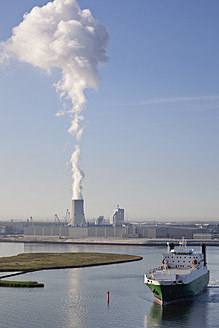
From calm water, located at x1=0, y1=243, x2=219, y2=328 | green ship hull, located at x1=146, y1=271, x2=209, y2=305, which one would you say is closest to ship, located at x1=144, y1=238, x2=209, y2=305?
green ship hull, located at x1=146, y1=271, x2=209, y2=305

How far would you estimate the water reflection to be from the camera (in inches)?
2719

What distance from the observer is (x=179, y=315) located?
245 ft

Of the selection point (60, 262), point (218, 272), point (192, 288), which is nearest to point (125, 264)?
point (60, 262)

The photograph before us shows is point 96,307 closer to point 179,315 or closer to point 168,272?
Result: point 179,315

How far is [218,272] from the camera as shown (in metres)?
126

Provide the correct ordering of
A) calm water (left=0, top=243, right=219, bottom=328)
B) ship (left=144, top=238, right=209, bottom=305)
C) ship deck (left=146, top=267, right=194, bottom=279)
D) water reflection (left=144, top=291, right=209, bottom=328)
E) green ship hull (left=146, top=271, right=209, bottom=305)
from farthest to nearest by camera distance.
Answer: ship deck (left=146, top=267, right=194, bottom=279) → ship (left=144, top=238, right=209, bottom=305) → green ship hull (left=146, top=271, right=209, bottom=305) → water reflection (left=144, top=291, right=209, bottom=328) → calm water (left=0, top=243, right=219, bottom=328)

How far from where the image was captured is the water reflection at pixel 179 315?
69.1 m

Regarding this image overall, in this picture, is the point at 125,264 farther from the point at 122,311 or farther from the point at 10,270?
the point at 122,311

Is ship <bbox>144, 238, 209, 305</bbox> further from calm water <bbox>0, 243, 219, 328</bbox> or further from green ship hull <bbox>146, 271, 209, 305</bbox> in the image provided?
calm water <bbox>0, 243, 219, 328</bbox>

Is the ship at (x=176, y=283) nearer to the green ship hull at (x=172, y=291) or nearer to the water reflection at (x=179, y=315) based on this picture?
the green ship hull at (x=172, y=291)

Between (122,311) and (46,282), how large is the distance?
1359 inches

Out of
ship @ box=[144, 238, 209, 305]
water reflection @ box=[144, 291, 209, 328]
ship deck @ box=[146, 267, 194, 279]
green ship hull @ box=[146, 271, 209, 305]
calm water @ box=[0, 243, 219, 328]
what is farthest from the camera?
ship deck @ box=[146, 267, 194, 279]


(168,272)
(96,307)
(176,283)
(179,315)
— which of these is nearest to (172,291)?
(176,283)

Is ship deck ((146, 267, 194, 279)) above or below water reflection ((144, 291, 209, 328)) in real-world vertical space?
above
